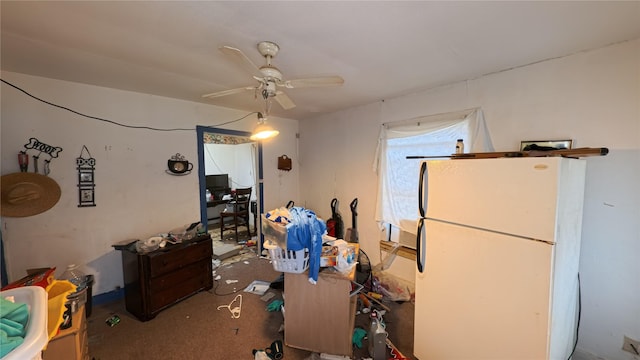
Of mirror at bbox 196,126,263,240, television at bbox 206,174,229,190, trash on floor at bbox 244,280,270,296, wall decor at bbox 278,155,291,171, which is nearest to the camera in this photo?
trash on floor at bbox 244,280,270,296

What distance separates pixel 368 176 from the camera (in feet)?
10.9

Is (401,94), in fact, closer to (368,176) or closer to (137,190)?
(368,176)

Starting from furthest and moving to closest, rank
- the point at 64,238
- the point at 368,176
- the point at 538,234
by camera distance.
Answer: the point at 368,176, the point at 64,238, the point at 538,234

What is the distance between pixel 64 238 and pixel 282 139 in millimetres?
3023

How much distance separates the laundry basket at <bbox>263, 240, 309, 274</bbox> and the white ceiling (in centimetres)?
146

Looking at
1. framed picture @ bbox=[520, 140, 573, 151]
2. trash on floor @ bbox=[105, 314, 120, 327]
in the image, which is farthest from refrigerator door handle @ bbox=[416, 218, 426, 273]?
trash on floor @ bbox=[105, 314, 120, 327]

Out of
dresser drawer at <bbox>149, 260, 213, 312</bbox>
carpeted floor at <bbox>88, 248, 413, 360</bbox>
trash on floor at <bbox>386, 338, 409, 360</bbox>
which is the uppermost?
dresser drawer at <bbox>149, 260, 213, 312</bbox>

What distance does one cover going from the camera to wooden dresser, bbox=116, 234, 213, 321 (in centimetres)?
232

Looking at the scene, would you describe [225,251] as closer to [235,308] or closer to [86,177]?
[235,308]

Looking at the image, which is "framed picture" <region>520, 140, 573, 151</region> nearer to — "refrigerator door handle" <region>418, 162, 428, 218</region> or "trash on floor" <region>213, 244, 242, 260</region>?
"refrigerator door handle" <region>418, 162, 428, 218</region>

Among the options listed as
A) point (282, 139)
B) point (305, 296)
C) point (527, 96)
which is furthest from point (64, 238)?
point (527, 96)

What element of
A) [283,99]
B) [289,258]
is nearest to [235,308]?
[289,258]

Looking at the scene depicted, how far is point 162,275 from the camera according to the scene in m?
2.42

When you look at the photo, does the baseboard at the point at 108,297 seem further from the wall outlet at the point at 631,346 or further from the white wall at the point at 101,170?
the wall outlet at the point at 631,346
